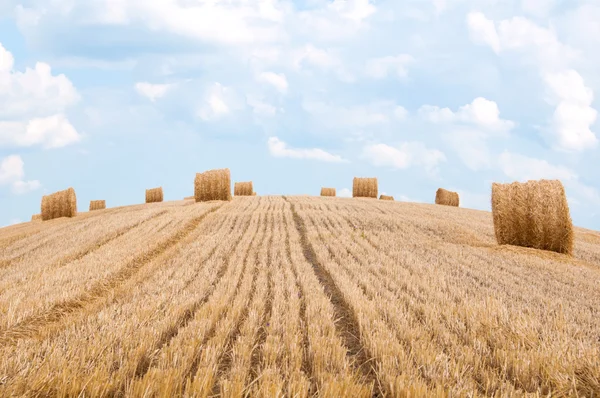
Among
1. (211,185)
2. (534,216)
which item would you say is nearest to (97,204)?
(211,185)

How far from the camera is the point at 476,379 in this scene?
13.3 ft

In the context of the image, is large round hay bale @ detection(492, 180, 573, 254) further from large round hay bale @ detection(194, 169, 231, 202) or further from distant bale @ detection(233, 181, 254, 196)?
distant bale @ detection(233, 181, 254, 196)

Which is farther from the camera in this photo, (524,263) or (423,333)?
(524,263)

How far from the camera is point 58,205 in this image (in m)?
26.3

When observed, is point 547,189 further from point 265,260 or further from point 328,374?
point 328,374

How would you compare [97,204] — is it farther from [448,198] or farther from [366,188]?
[448,198]

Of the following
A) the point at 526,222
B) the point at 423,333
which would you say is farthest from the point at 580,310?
the point at 526,222

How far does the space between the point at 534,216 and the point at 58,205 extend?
25726mm

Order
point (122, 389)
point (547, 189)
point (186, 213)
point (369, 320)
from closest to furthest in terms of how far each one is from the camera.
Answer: point (122, 389)
point (369, 320)
point (547, 189)
point (186, 213)

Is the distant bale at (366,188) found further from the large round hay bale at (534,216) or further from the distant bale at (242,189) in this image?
the large round hay bale at (534,216)

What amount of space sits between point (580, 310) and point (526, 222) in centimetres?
771

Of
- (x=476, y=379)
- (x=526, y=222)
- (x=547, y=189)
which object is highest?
(x=547, y=189)

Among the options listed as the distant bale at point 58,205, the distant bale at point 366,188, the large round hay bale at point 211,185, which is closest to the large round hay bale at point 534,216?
the large round hay bale at point 211,185

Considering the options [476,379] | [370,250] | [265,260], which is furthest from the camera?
[370,250]
